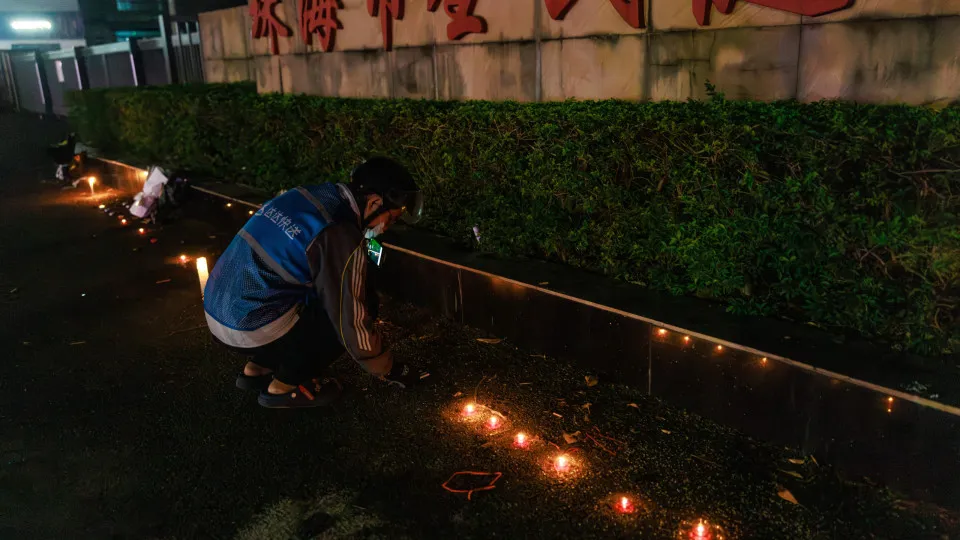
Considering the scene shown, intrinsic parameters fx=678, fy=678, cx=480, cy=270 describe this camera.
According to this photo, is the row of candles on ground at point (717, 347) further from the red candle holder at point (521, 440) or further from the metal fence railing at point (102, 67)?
the metal fence railing at point (102, 67)

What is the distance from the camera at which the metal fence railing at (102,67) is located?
51.8ft

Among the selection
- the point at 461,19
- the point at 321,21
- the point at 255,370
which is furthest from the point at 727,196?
the point at 321,21

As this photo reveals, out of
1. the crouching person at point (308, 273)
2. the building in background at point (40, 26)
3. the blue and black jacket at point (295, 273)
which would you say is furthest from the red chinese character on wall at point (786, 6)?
the building in background at point (40, 26)

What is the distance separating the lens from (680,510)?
315 centimetres

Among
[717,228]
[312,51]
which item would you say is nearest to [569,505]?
[717,228]

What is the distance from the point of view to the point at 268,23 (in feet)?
31.6

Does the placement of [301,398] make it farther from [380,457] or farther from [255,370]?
[380,457]

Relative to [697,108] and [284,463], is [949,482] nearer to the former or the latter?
[697,108]

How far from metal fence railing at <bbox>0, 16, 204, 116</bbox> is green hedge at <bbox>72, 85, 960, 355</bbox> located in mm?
10926

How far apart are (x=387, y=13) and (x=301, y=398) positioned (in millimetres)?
5018

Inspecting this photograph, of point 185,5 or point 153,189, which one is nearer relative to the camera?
point 153,189

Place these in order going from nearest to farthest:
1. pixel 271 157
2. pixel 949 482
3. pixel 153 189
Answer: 1. pixel 949 482
2. pixel 271 157
3. pixel 153 189

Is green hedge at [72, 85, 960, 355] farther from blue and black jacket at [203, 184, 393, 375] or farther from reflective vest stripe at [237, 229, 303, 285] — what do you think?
reflective vest stripe at [237, 229, 303, 285]

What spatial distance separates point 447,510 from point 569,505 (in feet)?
1.91
